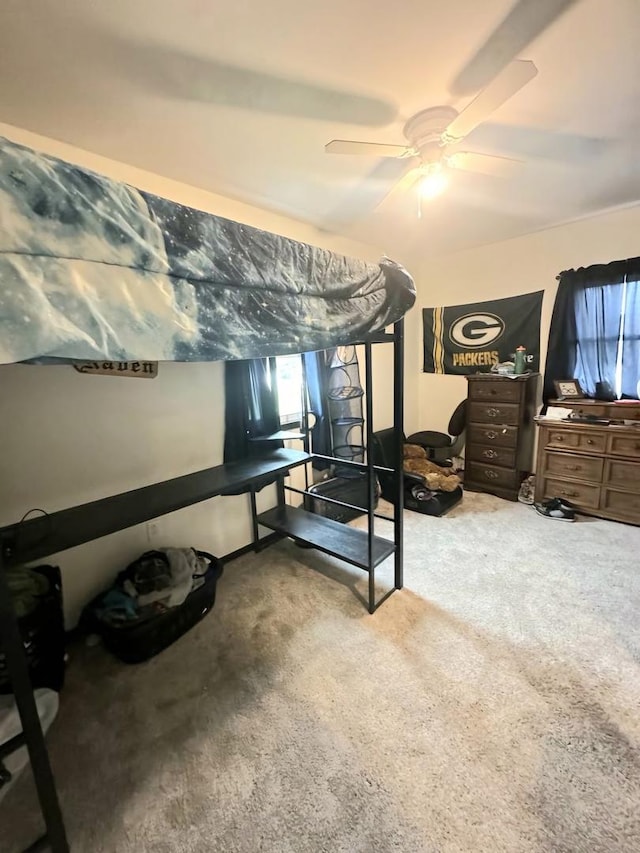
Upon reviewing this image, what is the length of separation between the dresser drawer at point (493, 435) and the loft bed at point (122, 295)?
7.17 feet

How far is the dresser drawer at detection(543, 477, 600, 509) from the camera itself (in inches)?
109

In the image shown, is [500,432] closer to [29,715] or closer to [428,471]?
[428,471]

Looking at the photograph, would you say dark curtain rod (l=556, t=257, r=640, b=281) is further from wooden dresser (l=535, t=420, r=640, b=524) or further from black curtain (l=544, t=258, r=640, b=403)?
wooden dresser (l=535, t=420, r=640, b=524)

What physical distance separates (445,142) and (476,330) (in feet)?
→ 7.62

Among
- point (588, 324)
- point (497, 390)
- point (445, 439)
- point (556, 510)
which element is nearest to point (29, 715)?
point (556, 510)

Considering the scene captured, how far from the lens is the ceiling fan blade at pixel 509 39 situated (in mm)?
1067

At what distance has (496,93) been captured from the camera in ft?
3.85

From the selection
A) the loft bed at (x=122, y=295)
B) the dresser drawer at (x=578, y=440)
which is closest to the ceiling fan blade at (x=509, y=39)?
the loft bed at (x=122, y=295)

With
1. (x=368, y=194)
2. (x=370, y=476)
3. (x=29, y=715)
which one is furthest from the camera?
(x=368, y=194)

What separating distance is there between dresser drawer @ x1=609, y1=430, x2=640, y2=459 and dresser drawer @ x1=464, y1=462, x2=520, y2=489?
2.46ft

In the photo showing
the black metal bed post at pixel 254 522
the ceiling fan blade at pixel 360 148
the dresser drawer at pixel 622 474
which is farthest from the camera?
the dresser drawer at pixel 622 474

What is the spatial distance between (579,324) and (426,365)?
4.95ft

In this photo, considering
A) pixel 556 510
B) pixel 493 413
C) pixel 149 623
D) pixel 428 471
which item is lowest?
pixel 556 510

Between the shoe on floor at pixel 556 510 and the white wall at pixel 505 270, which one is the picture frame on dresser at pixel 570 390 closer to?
the white wall at pixel 505 270
